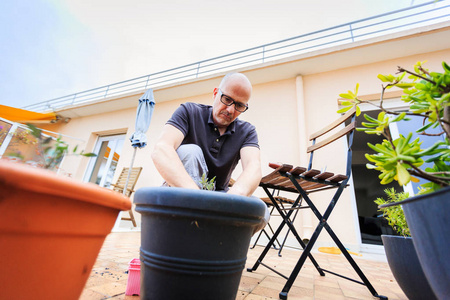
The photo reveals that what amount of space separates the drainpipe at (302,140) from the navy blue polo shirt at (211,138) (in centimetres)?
259

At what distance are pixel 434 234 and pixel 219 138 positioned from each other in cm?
104

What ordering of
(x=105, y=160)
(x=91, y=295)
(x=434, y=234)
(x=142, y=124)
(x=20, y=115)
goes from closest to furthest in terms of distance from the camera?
(x=434, y=234) < (x=91, y=295) < (x=142, y=124) < (x=105, y=160) < (x=20, y=115)

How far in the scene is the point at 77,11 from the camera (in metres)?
6.30

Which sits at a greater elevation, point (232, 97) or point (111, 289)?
point (232, 97)

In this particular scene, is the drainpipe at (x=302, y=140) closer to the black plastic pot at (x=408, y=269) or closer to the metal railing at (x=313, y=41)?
the metal railing at (x=313, y=41)

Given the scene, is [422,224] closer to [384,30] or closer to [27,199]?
[27,199]

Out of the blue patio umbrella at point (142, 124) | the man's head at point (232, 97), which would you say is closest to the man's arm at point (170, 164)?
the man's head at point (232, 97)

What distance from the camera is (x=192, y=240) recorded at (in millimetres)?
499

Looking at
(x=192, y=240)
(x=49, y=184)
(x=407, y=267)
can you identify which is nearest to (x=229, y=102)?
(x=192, y=240)

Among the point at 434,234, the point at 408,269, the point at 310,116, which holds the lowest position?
the point at 408,269

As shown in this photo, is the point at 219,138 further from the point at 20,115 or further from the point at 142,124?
the point at 20,115

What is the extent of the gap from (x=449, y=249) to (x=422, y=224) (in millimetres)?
65

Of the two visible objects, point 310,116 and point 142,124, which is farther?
point 142,124

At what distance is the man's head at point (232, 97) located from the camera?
47.6 inches
